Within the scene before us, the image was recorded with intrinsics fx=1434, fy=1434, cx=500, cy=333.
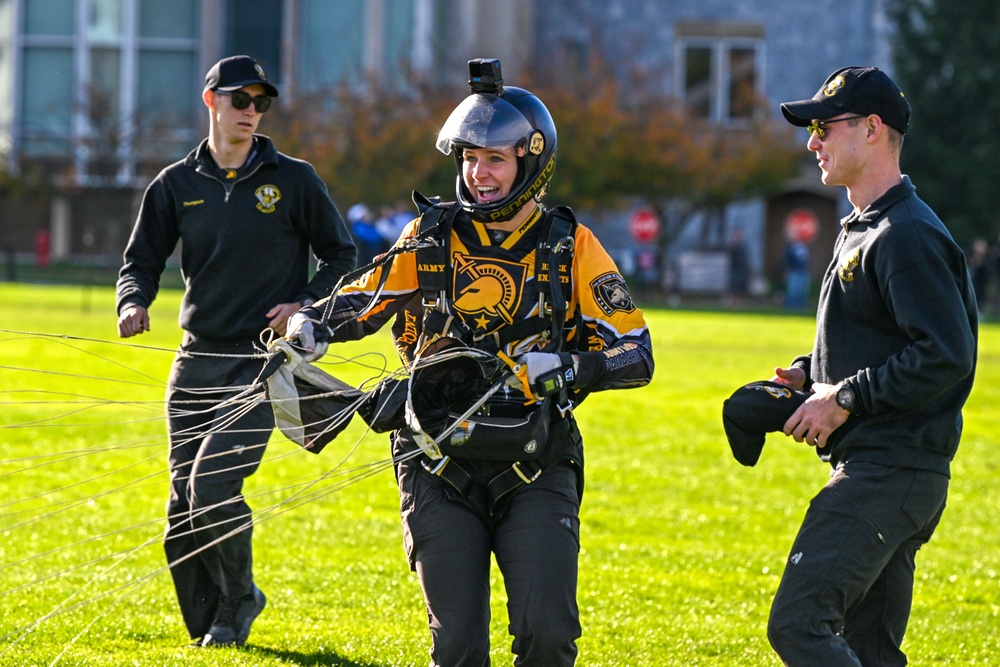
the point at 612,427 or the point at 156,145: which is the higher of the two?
the point at 156,145

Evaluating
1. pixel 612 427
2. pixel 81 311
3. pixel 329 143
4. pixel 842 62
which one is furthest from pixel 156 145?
pixel 612 427

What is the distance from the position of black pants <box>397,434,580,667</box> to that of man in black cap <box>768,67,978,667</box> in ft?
2.19

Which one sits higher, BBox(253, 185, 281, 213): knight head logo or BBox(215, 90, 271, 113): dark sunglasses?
BBox(215, 90, 271, 113): dark sunglasses

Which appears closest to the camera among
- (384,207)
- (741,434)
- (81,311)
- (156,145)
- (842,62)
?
(741,434)

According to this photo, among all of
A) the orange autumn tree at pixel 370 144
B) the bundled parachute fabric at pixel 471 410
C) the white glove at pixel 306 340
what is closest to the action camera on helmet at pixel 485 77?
the bundled parachute fabric at pixel 471 410

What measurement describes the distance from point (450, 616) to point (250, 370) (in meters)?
2.16

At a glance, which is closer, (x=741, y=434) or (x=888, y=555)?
(x=888, y=555)

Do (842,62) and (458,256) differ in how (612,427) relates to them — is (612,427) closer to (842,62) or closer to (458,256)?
(458,256)

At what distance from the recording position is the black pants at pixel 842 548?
430 cm

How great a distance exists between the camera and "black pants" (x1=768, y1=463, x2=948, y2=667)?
4301 millimetres

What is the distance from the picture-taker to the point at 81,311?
25.7 m

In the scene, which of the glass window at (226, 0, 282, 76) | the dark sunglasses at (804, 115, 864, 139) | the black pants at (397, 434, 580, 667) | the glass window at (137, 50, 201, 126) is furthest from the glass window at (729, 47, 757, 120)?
the black pants at (397, 434, 580, 667)

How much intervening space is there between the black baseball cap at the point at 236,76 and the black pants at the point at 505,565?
2.37m

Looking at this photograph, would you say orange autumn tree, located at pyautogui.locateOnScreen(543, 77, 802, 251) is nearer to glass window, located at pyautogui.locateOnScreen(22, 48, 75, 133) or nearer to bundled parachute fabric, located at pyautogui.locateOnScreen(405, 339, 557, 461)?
glass window, located at pyautogui.locateOnScreen(22, 48, 75, 133)
